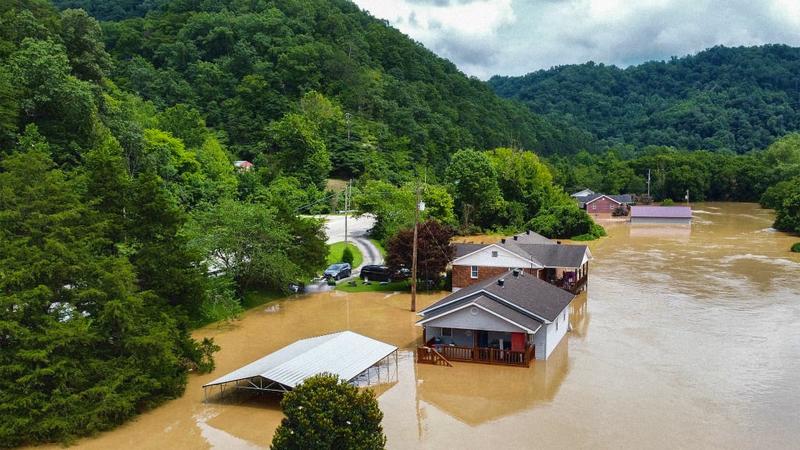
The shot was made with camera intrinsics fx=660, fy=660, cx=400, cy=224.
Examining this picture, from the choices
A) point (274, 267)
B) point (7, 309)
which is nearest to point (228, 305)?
point (274, 267)

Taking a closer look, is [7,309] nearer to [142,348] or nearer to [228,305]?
[142,348]

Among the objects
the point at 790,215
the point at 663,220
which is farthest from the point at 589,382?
the point at 663,220

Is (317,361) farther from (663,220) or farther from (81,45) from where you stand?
(663,220)

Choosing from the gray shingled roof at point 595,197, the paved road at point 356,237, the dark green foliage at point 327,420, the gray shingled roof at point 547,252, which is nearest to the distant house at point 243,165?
the paved road at point 356,237

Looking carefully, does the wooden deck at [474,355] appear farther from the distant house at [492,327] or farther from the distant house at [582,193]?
the distant house at [582,193]

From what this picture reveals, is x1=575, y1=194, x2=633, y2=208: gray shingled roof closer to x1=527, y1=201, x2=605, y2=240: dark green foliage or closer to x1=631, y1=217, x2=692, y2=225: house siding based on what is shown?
x1=631, y1=217, x2=692, y2=225: house siding

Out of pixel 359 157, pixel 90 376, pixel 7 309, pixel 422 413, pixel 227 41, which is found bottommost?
pixel 422 413
